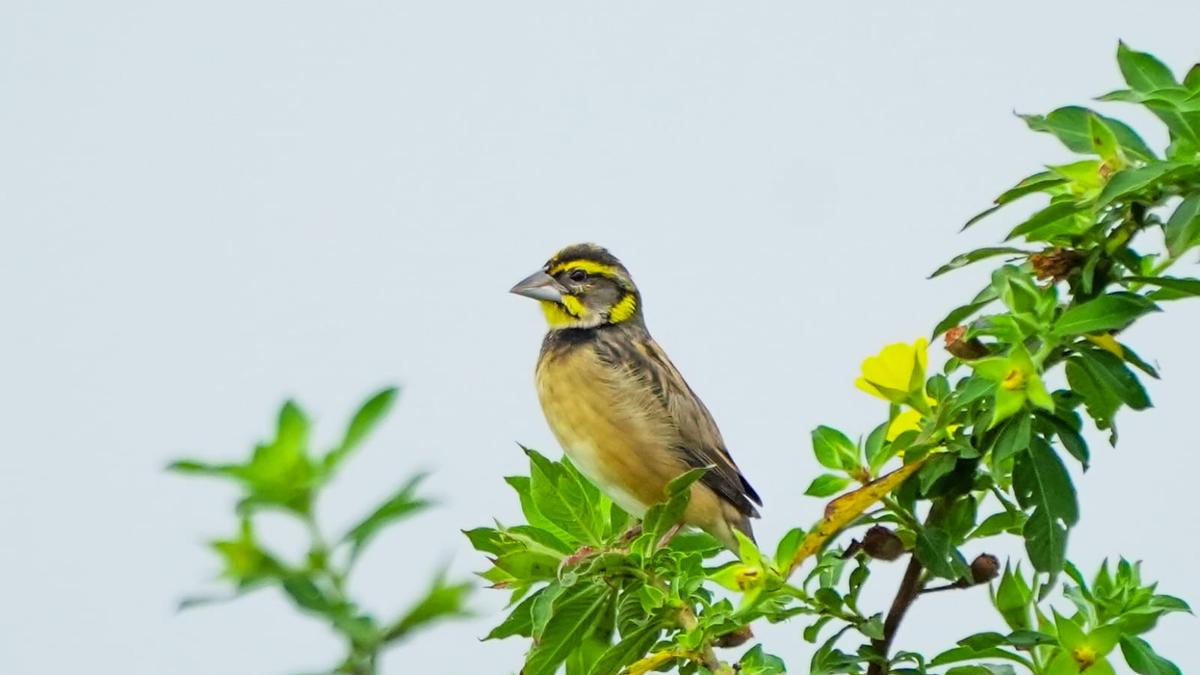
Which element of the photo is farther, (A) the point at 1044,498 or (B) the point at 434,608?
(A) the point at 1044,498

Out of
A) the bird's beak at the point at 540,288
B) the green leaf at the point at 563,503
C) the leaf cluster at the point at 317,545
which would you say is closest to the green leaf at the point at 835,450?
the green leaf at the point at 563,503

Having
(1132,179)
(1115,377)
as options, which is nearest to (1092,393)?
(1115,377)

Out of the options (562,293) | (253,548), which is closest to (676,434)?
(562,293)

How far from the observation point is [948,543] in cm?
180

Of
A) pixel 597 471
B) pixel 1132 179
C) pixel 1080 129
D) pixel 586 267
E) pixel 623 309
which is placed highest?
pixel 586 267

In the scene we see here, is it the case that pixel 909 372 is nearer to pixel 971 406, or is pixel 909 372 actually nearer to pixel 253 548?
pixel 971 406

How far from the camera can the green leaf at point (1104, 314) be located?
5.37 ft

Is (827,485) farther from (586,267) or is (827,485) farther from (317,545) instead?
(586,267)

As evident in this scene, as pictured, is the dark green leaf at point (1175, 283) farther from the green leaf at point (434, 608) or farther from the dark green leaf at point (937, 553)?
the green leaf at point (434, 608)

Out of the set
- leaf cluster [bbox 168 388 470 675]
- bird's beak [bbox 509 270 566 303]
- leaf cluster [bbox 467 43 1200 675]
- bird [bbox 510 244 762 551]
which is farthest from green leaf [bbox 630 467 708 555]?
bird's beak [bbox 509 270 566 303]

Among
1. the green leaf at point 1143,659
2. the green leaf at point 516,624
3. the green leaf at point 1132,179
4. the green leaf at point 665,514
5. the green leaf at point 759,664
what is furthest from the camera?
the green leaf at point 516,624

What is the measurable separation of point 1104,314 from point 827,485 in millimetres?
416

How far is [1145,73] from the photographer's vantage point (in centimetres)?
175

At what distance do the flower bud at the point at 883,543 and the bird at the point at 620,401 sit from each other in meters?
2.34
